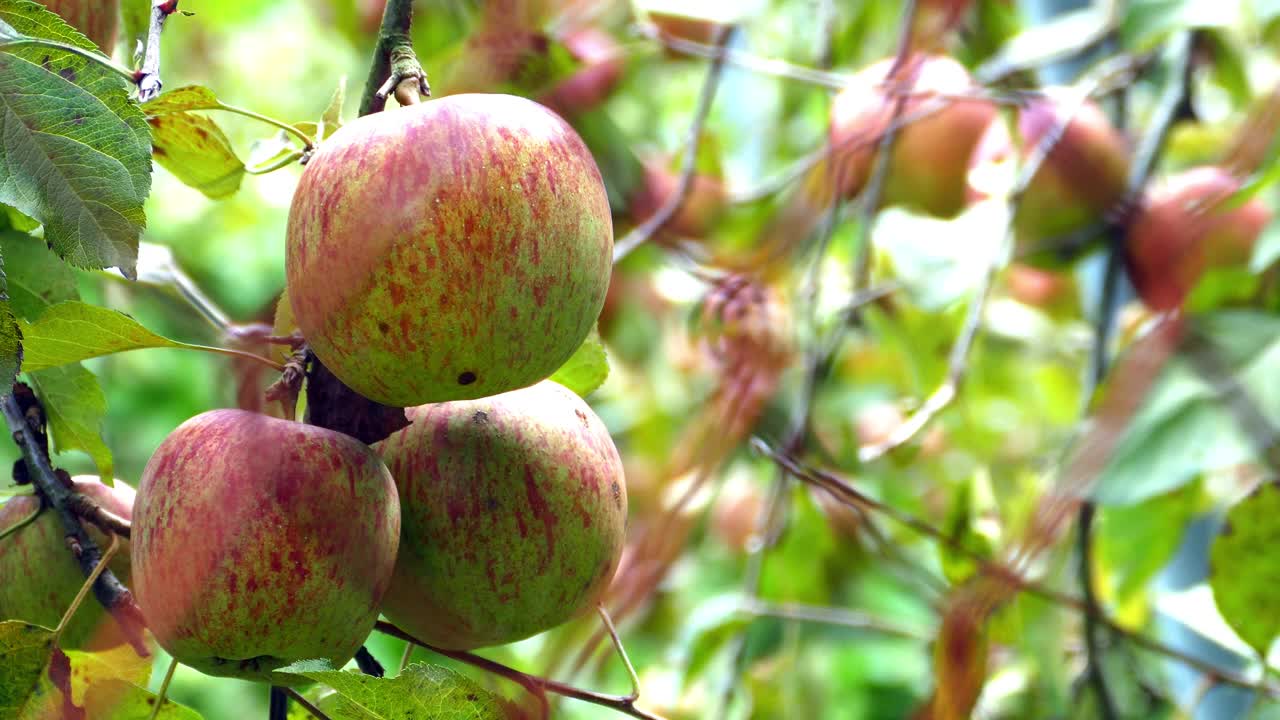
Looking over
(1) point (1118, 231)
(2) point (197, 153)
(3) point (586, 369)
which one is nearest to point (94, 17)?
(2) point (197, 153)

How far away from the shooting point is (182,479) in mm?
460

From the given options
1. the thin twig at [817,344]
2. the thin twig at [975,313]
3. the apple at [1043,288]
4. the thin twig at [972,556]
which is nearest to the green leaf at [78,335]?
the thin twig at [972,556]

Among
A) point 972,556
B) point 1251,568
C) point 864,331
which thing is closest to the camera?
point 972,556

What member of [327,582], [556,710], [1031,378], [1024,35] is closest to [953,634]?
[556,710]

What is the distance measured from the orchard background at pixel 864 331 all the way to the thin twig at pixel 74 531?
28 millimetres

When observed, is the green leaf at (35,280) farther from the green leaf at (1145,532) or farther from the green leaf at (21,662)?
the green leaf at (1145,532)

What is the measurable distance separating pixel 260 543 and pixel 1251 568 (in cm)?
62

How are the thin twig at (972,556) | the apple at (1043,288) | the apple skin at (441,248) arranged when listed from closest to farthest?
1. the apple skin at (441,248)
2. the thin twig at (972,556)
3. the apple at (1043,288)

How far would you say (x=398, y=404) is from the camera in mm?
470

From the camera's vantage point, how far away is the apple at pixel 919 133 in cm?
109

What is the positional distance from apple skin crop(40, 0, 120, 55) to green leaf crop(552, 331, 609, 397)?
0.85 feet

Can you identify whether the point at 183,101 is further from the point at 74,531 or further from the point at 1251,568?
the point at 1251,568

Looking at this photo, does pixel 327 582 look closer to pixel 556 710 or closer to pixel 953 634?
pixel 556 710

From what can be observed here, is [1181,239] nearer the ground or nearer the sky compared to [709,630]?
nearer the sky
